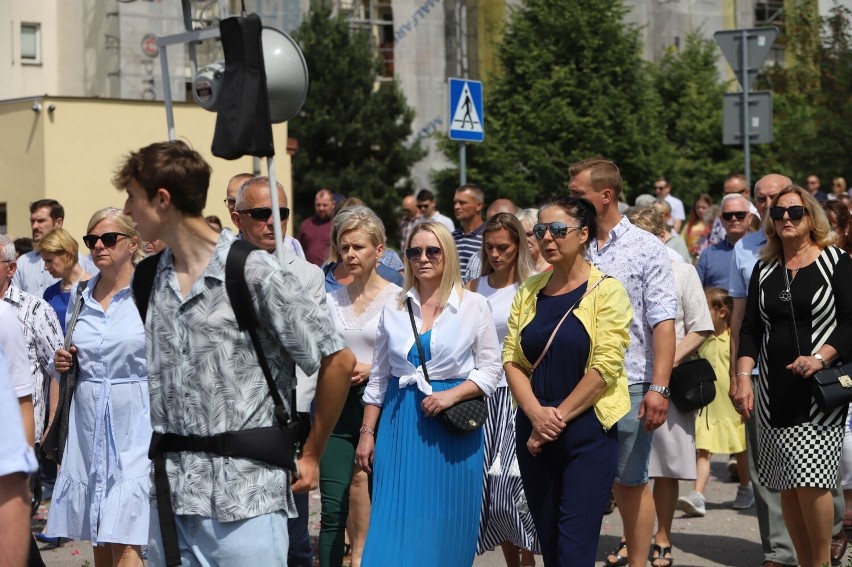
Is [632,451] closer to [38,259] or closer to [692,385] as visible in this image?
[692,385]

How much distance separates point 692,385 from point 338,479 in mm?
2479

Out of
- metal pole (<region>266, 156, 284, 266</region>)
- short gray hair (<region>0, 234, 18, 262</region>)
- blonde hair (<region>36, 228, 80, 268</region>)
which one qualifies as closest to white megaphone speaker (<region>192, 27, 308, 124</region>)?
metal pole (<region>266, 156, 284, 266</region>)

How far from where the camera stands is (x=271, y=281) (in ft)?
14.3

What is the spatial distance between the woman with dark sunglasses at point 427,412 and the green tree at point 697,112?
Result: 4401 centimetres

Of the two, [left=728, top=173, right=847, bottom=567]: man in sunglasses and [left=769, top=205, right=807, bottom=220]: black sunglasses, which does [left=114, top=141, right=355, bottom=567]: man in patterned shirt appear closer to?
[left=769, top=205, right=807, bottom=220]: black sunglasses

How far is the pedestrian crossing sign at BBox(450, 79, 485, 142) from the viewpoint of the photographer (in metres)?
14.7

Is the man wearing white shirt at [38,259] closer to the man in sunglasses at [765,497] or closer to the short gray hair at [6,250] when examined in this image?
the short gray hair at [6,250]

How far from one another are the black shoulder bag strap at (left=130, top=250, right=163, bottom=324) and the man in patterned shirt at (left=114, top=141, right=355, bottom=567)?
0.12 m

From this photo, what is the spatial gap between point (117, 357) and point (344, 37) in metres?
41.9

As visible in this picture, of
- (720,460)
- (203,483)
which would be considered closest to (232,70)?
(203,483)

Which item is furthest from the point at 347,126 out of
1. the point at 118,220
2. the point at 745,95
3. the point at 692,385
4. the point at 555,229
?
the point at 555,229

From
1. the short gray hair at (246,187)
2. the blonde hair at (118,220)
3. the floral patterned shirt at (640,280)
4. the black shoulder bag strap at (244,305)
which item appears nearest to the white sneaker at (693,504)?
the floral patterned shirt at (640,280)

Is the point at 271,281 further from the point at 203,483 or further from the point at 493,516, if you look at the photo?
the point at 493,516

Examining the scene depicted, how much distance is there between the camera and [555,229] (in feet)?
21.3
